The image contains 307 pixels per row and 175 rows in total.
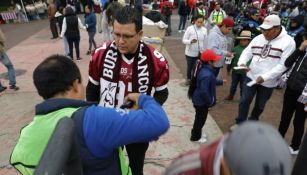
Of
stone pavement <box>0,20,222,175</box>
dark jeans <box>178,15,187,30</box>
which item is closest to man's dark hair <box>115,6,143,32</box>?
stone pavement <box>0,20,222,175</box>

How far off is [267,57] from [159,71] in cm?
217

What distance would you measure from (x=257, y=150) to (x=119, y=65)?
75.8 inches

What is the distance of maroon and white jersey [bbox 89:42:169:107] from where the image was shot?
272cm

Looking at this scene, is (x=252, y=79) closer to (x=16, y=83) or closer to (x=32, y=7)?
(x=16, y=83)

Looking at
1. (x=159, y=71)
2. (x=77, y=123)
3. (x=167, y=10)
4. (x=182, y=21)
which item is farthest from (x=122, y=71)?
(x=182, y=21)

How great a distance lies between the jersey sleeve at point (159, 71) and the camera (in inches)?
109

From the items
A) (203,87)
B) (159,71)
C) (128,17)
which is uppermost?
(128,17)

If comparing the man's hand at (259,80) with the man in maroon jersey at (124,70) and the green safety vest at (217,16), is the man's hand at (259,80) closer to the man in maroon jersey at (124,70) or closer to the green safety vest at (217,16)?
the man in maroon jersey at (124,70)

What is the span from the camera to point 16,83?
751cm

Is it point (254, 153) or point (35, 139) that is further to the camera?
point (35, 139)

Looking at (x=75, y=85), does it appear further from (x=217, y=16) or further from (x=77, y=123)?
(x=217, y=16)

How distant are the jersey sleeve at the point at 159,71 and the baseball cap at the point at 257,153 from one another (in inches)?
71.2

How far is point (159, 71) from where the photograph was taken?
2799 millimetres

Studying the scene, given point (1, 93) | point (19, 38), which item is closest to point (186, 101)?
point (1, 93)
